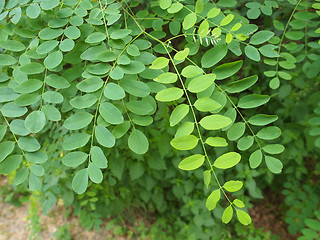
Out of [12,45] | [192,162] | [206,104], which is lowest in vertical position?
[192,162]

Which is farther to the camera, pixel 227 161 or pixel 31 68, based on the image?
pixel 31 68

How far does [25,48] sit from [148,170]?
42.0 inches

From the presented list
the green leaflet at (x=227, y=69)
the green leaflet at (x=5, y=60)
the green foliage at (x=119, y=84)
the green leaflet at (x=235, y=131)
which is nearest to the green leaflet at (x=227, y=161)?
the green foliage at (x=119, y=84)

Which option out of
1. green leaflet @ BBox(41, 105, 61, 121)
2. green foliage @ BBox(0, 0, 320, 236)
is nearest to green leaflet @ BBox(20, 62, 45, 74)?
green foliage @ BBox(0, 0, 320, 236)

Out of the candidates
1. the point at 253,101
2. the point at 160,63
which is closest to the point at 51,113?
the point at 160,63

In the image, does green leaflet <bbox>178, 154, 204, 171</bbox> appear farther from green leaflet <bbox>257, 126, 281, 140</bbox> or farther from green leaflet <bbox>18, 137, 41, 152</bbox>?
green leaflet <bbox>18, 137, 41, 152</bbox>

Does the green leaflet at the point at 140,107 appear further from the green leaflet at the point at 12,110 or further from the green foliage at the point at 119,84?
the green leaflet at the point at 12,110

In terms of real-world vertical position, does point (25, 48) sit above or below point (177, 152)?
above

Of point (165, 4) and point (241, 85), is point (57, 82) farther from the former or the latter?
point (241, 85)

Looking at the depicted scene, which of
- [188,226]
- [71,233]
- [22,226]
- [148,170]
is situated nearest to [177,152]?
[148,170]

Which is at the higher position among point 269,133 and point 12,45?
point 12,45

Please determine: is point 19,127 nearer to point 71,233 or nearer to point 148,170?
point 148,170

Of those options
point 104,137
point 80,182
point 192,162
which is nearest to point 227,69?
point 192,162

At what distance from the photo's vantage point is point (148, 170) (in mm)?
1643
